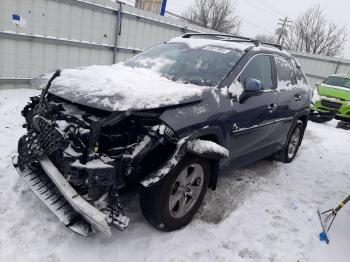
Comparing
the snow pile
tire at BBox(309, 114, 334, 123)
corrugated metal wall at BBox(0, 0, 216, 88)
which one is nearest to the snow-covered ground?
the snow pile

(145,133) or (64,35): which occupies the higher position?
(64,35)

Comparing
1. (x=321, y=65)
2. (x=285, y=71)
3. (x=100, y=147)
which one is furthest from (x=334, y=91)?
(x=100, y=147)

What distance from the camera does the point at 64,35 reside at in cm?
851

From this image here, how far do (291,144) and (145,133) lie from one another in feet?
12.9

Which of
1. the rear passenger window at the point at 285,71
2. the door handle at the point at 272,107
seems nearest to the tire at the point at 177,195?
the door handle at the point at 272,107

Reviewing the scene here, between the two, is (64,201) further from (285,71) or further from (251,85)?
(285,71)

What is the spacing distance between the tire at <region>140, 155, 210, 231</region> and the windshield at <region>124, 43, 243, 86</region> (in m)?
1.03

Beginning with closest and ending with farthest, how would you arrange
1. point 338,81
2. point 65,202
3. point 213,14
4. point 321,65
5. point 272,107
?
→ 1. point 65,202
2. point 272,107
3. point 338,81
4. point 321,65
5. point 213,14

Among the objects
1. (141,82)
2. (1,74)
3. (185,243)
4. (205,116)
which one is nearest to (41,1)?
(1,74)

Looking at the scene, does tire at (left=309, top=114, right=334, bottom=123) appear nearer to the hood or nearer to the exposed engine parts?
the hood

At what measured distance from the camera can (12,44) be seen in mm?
7609

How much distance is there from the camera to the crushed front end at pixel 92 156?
2.68 metres

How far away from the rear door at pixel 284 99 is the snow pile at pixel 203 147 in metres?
1.75

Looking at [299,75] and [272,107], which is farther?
[299,75]
